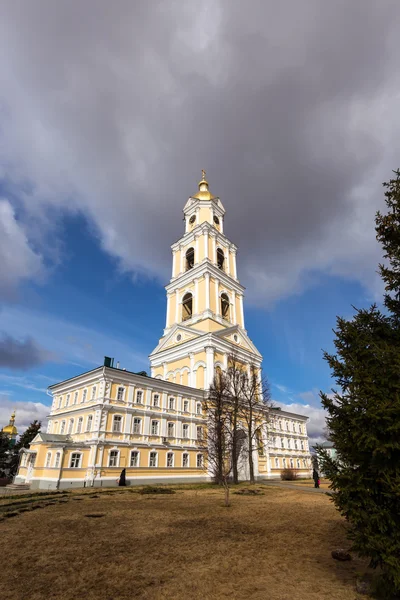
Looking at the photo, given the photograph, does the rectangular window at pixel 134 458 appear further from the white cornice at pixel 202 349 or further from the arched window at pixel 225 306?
the arched window at pixel 225 306

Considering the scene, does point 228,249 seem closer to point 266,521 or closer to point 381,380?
point 266,521

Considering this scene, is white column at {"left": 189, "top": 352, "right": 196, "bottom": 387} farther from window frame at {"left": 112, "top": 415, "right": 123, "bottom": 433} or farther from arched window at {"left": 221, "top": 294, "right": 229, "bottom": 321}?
window frame at {"left": 112, "top": 415, "right": 123, "bottom": 433}

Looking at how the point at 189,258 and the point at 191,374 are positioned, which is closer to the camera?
the point at 191,374

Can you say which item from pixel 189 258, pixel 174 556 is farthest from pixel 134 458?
pixel 189 258

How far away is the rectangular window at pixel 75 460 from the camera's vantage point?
27156 millimetres

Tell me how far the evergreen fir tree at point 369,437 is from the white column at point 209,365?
34.4 metres

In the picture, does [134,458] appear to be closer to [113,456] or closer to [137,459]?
Answer: [137,459]

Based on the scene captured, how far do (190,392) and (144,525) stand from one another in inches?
1052

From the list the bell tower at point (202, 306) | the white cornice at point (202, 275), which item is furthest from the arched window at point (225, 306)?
the white cornice at point (202, 275)

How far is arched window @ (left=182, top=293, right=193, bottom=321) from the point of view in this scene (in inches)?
2031

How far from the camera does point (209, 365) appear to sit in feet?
135

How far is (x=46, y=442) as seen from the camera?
27.2 metres

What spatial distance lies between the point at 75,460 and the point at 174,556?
22731 mm

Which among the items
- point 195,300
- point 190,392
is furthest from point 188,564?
point 195,300
